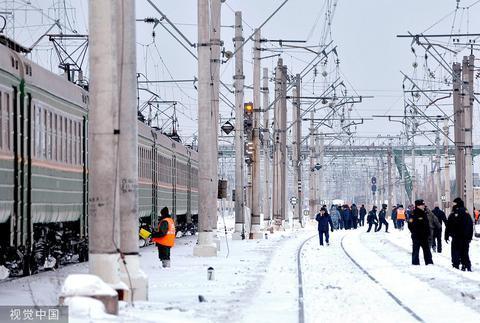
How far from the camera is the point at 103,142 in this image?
15484mm

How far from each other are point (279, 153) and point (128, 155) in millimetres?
48324

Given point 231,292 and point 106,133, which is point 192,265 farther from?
point 106,133

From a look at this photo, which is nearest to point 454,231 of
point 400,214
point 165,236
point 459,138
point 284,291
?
point 165,236

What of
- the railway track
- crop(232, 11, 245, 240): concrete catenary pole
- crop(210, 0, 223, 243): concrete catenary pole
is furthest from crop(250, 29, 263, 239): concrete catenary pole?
the railway track

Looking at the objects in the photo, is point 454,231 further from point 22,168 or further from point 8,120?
point 8,120

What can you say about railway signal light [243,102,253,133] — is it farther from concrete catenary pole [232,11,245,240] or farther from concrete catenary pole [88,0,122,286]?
concrete catenary pole [88,0,122,286]

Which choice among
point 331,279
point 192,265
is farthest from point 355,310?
point 192,265

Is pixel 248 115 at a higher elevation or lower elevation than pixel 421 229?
higher

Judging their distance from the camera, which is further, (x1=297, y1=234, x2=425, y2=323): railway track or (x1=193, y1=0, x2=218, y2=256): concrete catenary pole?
(x1=193, y1=0, x2=218, y2=256): concrete catenary pole

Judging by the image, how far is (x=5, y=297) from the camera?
17797 millimetres

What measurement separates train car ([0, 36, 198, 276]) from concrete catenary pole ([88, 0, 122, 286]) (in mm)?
3462

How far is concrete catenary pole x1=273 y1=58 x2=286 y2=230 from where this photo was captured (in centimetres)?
6253

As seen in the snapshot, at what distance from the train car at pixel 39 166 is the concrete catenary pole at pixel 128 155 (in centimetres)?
208

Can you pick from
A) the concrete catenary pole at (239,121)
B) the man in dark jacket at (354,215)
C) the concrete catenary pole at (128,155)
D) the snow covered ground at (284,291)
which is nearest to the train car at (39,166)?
the snow covered ground at (284,291)
